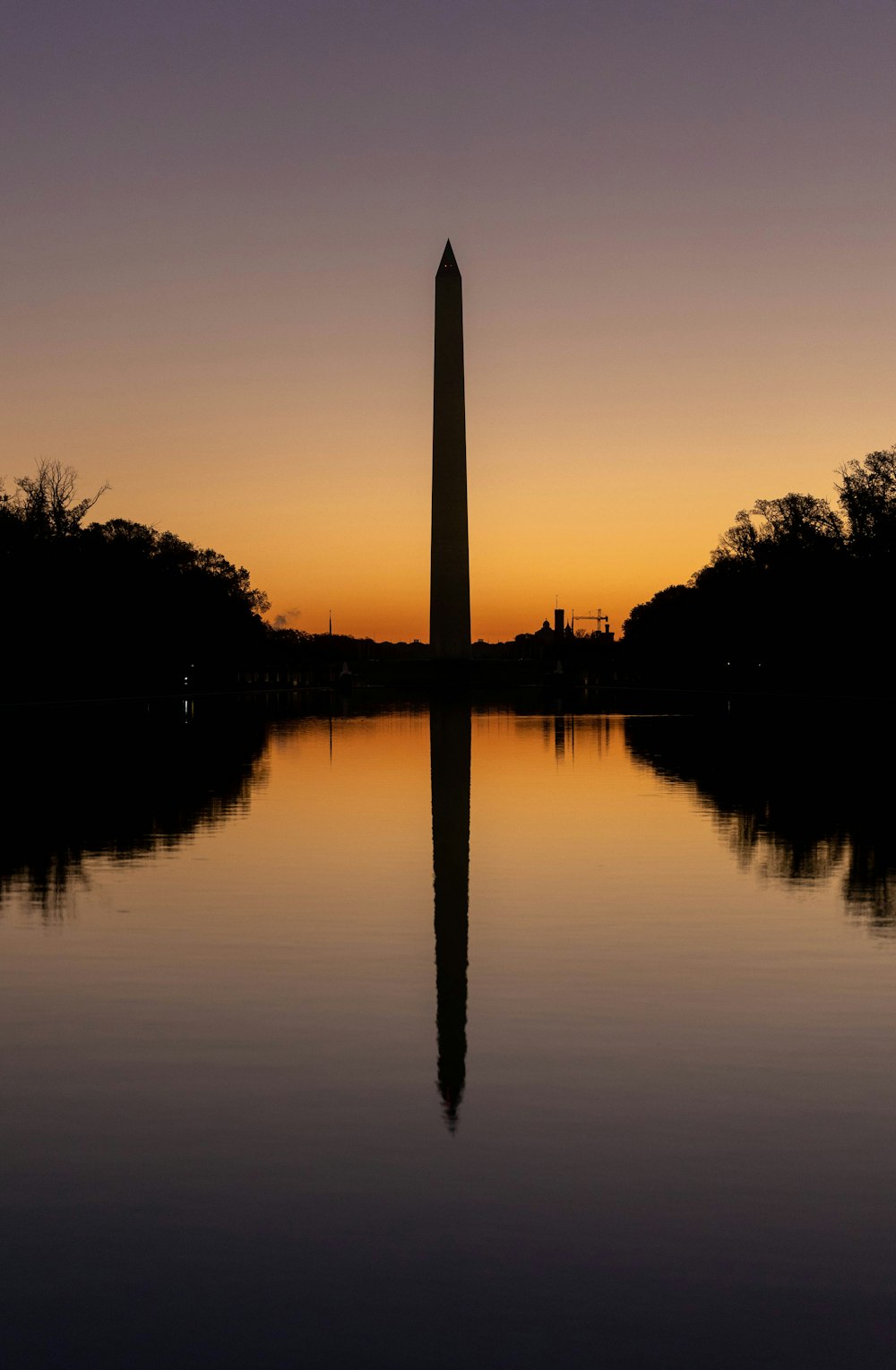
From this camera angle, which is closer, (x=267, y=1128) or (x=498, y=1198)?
(x=498, y=1198)

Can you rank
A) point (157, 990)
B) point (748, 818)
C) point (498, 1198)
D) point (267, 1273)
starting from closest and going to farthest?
1. point (267, 1273)
2. point (498, 1198)
3. point (157, 990)
4. point (748, 818)

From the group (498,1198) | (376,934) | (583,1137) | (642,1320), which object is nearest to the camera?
(642,1320)

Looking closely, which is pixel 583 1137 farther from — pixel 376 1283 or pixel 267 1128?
pixel 376 1283

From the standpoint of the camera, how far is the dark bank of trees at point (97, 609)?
2958 inches

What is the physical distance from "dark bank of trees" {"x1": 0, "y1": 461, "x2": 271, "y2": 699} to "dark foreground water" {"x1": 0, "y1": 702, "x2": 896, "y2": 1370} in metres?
58.7

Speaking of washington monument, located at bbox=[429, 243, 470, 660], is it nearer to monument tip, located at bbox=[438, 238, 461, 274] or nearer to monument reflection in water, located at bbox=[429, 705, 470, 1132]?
monument tip, located at bbox=[438, 238, 461, 274]

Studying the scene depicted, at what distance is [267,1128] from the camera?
728cm

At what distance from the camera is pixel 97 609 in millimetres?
85250

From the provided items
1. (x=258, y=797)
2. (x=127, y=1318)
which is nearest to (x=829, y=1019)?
(x=127, y=1318)

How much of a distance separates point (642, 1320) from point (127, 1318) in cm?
157

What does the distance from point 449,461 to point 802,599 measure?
2115cm

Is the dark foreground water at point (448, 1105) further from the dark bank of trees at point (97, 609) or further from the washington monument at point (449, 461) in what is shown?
the washington monument at point (449, 461)

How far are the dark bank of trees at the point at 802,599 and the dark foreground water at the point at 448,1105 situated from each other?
59.8 meters

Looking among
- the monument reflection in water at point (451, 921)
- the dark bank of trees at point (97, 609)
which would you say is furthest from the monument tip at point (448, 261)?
the monument reflection in water at point (451, 921)
